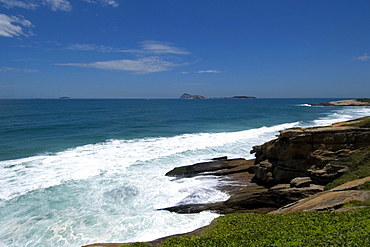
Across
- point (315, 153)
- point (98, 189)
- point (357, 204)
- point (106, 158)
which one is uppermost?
point (315, 153)

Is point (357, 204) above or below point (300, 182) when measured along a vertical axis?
above

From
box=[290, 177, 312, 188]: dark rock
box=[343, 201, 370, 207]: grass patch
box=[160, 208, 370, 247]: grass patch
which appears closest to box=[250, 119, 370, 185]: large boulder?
box=[290, 177, 312, 188]: dark rock

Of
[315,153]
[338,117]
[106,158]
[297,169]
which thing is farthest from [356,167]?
[338,117]

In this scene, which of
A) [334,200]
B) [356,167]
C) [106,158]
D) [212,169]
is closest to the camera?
[334,200]

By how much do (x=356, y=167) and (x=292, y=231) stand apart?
1026 cm

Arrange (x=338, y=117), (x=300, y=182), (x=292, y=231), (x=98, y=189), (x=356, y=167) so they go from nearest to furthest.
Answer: (x=292, y=231), (x=356, y=167), (x=300, y=182), (x=98, y=189), (x=338, y=117)

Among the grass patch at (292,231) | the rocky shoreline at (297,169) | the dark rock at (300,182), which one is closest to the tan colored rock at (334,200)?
the grass patch at (292,231)

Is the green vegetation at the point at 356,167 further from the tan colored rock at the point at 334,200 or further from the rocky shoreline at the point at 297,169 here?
the tan colored rock at the point at 334,200

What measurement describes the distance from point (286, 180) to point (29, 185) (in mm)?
22259

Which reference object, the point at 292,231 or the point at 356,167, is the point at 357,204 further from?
the point at 356,167

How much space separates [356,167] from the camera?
51.2 feet

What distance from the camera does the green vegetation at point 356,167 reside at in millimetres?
14859

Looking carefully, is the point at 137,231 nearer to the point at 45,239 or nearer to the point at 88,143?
the point at 45,239

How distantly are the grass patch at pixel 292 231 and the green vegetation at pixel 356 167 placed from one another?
6.58 m
